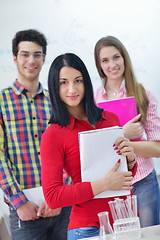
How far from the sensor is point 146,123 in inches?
62.3

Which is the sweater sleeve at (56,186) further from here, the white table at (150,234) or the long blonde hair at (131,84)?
the long blonde hair at (131,84)

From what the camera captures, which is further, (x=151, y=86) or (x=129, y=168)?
(x=151, y=86)

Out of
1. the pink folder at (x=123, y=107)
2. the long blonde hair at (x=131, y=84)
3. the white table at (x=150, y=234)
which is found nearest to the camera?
the white table at (x=150, y=234)

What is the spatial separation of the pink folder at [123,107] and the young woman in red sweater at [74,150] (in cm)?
20

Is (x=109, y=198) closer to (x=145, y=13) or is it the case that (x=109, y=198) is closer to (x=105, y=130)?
(x=105, y=130)

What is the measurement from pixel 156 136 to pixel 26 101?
68 cm

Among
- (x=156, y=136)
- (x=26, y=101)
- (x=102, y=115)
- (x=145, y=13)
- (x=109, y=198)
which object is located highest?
(x=145, y=13)

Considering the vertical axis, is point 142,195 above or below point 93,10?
below

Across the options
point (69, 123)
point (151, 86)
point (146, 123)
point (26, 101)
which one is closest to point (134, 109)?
point (146, 123)

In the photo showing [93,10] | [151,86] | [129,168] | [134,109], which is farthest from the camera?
[151,86]

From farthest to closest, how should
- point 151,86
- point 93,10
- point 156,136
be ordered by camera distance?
point 151,86, point 93,10, point 156,136

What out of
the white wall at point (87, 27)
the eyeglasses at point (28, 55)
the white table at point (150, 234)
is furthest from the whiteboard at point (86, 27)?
the white table at point (150, 234)

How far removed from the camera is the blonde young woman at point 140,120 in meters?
1.52

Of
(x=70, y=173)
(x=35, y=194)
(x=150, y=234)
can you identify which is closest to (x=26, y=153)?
(x=35, y=194)
